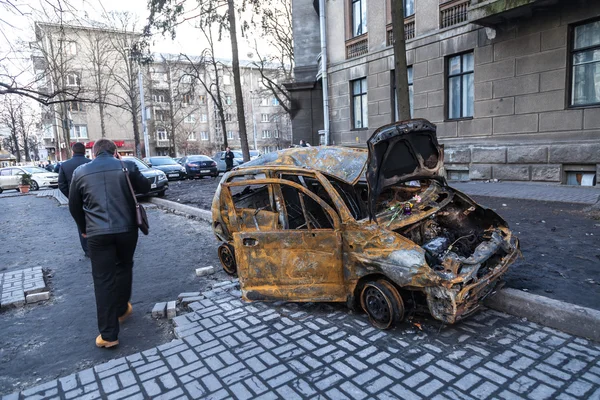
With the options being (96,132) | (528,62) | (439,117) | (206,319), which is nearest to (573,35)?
(528,62)

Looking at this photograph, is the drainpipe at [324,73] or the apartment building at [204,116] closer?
the drainpipe at [324,73]

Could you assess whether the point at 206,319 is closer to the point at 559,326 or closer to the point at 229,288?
the point at 229,288

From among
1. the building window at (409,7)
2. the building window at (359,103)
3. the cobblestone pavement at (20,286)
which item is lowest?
the cobblestone pavement at (20,286)

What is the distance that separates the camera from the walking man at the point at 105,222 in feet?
12.3

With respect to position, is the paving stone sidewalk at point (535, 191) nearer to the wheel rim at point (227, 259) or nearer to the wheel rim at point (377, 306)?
the wheel rim at point (377, 306)

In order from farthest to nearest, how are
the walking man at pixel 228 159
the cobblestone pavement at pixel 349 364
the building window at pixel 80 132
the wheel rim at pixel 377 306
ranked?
1. the building window at pixel 80 132
2. the walking man at pixel 228 159
3. the wheel rim at pixel 377 306
4. the cobblestone pavement at pixel 349 364

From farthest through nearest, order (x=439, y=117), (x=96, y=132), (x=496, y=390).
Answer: (x=96, y=132), (x=439, y=117), (x=496, y=390)

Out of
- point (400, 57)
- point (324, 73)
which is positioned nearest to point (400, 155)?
point (400, 57)

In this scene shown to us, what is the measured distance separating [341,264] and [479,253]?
132cm

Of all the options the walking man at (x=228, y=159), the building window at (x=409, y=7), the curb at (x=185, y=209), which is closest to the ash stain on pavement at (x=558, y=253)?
the curb at (x=185, y=209)

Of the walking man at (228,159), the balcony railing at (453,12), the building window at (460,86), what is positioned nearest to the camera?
the balcony railing at (453,12)

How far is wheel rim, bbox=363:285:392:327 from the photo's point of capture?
12.1ft

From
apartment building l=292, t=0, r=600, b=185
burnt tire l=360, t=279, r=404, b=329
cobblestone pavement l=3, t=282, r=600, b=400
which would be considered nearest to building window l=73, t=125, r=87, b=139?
apartment building l=292, t=0, r=600, b=185

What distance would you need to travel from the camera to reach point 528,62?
11312mm
